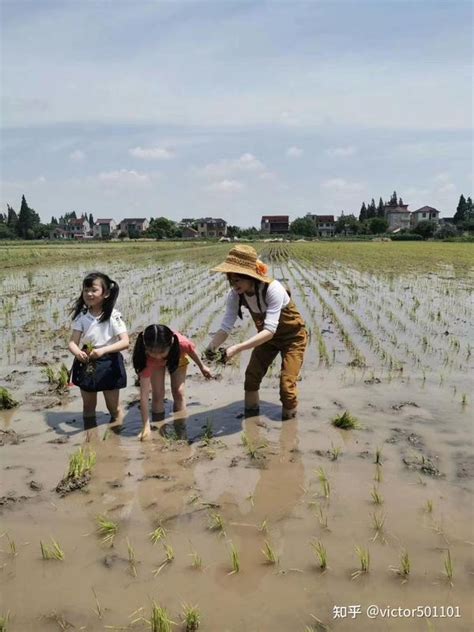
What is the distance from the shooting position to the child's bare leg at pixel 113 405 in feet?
13.0

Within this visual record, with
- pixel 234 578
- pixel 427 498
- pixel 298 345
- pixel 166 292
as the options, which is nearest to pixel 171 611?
pixel 234 578

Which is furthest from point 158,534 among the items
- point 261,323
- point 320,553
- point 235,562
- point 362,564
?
point 261,323

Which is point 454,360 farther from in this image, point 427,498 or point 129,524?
point 129,524

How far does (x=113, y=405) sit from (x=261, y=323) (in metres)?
1.30

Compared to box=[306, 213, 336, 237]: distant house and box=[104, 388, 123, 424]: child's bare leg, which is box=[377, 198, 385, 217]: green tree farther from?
box=[104, 388, 123, 424]: child's bare leg

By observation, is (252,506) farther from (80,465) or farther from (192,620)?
(80,465)

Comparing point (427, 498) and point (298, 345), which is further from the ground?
point (298, 345)

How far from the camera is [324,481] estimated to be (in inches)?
117

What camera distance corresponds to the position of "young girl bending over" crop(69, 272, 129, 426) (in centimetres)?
387

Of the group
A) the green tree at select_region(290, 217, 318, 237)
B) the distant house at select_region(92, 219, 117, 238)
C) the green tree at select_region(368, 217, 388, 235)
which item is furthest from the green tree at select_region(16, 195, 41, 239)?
the green tree at select_region(368, 217, 388, 235)

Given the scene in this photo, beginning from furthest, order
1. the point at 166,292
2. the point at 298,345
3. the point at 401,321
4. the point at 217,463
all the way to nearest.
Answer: the point at 166,292
the point at 401,321
the point at 298,345
the point at 217,463

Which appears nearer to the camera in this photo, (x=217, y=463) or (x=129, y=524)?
(x=129, y=524)

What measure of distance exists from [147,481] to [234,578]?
1.00 metres

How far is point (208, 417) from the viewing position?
4086 mm
